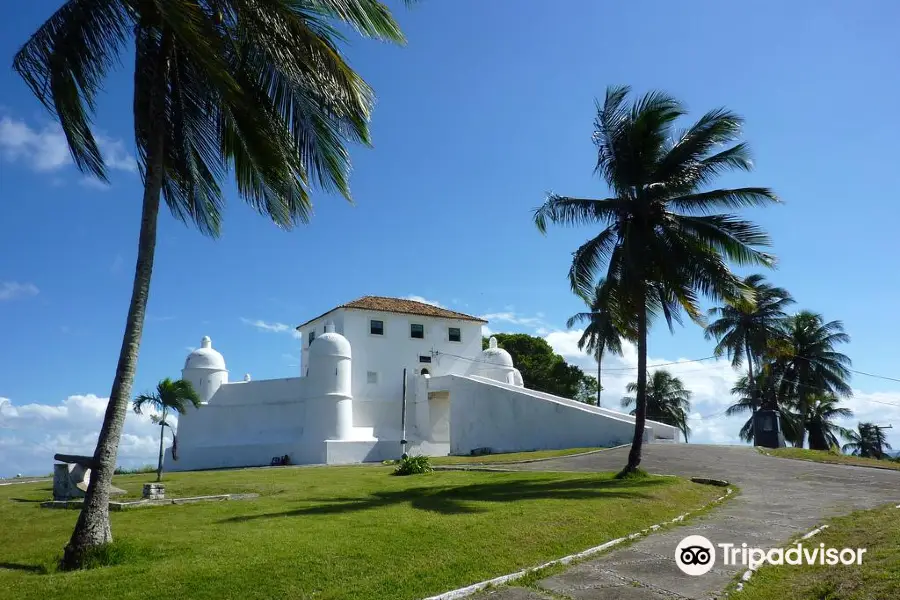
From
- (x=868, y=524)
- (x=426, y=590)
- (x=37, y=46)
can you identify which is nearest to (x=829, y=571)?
(x=868, y=524)

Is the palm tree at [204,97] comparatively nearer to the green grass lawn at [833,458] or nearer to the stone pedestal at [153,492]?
the stone pedestal at [153,492]

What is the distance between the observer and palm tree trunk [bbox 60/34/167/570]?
302 inches

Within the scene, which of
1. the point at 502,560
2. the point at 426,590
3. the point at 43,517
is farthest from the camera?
the point at 43,517

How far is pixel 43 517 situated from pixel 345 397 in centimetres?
1976

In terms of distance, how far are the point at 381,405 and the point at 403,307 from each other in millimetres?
5982

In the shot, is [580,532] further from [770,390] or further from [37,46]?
[770,390]

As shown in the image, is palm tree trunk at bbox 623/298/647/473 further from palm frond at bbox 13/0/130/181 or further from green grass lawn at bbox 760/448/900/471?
palm frond at bbox 13/0/130/181

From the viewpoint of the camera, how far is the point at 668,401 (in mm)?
47062

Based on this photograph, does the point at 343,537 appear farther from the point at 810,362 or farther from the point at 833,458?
the point at 810,362

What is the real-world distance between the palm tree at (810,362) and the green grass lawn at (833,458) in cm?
1366

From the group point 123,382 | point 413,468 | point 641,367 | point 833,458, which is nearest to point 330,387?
point 413,468

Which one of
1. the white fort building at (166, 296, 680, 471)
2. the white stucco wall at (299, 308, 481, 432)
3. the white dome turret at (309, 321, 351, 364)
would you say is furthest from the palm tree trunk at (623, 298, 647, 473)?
the white stucco wall at (299, 308, 481, 432)

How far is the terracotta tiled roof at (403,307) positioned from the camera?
36844mm

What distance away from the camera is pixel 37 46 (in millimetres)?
8305
